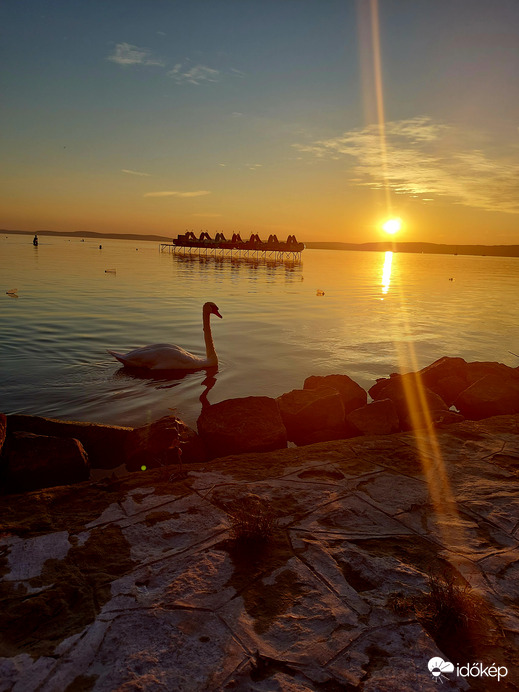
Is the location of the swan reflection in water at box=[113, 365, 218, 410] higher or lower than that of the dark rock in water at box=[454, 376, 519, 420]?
lower

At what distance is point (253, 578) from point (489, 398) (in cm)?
748

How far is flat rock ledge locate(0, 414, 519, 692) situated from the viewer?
8.59 feet

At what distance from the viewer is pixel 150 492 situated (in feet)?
15.9

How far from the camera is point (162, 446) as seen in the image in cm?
623

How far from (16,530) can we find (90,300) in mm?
23470

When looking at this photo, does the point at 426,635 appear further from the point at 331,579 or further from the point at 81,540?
the point at 81,540

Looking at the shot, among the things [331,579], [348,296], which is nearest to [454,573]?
[331,579]

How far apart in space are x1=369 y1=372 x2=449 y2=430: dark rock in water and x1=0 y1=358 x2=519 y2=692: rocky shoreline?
1.99 metres

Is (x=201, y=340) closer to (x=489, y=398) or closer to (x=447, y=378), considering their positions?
(x=447, y=378)

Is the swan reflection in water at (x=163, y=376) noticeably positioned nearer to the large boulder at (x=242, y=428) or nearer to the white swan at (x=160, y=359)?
the white swan at (x=160, y=359)

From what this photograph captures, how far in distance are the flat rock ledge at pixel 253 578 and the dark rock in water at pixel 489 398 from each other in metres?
3.85

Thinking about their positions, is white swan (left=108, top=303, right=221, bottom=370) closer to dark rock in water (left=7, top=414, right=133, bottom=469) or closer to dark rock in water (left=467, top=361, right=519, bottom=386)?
dark rock in water (left=7, top=414, right=133, bottom=469)

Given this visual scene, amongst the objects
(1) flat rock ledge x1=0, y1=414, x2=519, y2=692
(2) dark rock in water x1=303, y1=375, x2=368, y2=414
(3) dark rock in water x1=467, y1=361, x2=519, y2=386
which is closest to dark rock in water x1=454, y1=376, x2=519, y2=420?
(3) dark rock in water x1=467, y1=361, x2=519, y2=386

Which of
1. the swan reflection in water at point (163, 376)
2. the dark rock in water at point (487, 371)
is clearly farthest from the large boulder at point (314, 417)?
the dark rock in water at point (487, 371)
